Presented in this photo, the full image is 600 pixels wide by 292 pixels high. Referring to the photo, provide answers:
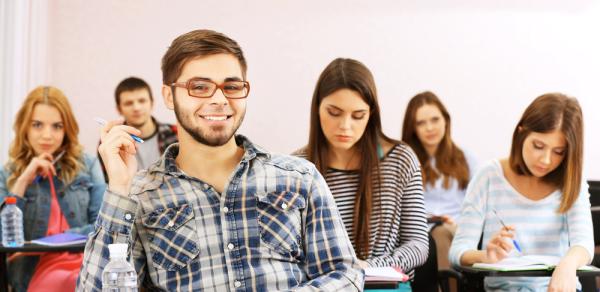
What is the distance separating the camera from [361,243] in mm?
2859

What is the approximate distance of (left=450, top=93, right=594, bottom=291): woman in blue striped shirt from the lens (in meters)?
2.94

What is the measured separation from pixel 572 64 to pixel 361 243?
4140 millimetres

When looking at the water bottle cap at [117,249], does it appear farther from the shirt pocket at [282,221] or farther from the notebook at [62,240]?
the notebook at [62,240]

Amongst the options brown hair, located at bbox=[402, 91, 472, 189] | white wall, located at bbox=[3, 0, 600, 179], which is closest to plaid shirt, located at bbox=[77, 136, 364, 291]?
brown hair, located at bbox=[402, 91, 472, 189]

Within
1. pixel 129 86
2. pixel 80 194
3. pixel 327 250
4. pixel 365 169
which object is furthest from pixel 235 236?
pixel 129 86

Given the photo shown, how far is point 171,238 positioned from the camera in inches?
77.7

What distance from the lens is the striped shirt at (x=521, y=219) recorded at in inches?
117

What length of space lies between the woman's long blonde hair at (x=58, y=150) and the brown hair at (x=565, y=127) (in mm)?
2084

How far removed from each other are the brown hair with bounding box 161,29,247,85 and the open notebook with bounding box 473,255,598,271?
3.98 feet

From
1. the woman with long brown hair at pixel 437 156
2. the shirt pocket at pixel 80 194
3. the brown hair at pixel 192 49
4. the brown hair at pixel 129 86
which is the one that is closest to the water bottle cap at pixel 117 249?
the brown hair at pixel 192 49

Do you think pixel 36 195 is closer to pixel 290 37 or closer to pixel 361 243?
pixel 361 243

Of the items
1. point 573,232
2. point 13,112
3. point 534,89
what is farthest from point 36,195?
point 534,89

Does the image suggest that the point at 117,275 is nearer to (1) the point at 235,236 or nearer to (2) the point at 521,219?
Result: (1) the point at 235,236

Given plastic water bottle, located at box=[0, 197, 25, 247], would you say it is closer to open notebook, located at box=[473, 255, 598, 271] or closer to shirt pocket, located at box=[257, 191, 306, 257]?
shirt pocket, located at box=[257, 191, 306, 257]
